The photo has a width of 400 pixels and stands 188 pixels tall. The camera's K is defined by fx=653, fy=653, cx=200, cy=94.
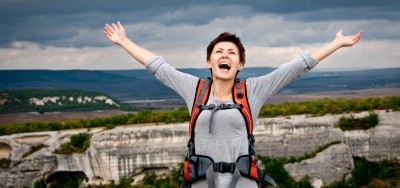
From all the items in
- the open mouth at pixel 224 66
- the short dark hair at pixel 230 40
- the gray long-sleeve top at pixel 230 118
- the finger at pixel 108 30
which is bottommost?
the gray long-sleeve top at pixel 230 118

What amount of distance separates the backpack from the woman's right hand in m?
0.89

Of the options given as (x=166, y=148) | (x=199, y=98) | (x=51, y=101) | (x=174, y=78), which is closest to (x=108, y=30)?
(x=174, y=78)

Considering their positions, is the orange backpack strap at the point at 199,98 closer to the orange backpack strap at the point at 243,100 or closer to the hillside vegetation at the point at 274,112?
the orange backpack strap at the point at 243,100

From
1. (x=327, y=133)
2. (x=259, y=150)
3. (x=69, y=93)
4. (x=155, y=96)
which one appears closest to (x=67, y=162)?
(x=259, y=150)

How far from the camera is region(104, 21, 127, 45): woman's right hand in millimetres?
5320

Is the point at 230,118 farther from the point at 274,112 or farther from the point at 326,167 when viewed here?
the point at 274,112

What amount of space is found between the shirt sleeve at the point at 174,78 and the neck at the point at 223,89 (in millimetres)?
182

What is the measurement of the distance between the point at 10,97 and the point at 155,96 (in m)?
89.9

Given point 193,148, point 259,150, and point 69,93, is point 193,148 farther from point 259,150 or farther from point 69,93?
point 69,93

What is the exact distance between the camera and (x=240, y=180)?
4684 millimetres

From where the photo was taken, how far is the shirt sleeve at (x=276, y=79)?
493cm

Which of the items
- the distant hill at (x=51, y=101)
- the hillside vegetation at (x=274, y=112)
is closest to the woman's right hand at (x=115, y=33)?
A: the hillside vegetation at (x=274, y=112)

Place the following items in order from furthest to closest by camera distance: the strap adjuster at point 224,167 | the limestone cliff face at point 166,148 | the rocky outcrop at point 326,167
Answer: the limestone cliff face at point 166,148, the rocky outcrop at point 326,167, the strap adjuster at point 224,167

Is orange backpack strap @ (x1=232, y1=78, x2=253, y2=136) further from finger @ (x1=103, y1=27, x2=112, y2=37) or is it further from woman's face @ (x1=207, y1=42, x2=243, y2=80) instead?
finger @ (x1=103, y1=27, x2=112, y2=37)
